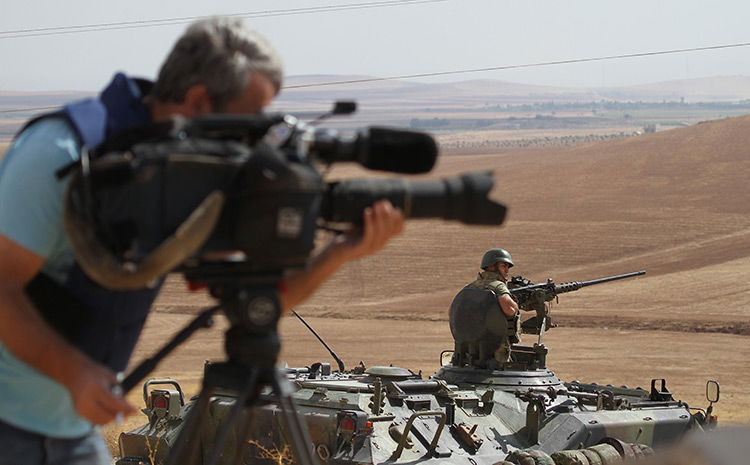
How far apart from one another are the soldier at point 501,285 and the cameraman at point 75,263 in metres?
9.11

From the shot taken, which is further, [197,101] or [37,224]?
[197,101]

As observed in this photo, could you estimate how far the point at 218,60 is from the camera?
288cm

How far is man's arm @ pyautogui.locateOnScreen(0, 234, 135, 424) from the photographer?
8.82ft

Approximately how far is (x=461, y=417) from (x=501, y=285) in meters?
2.46

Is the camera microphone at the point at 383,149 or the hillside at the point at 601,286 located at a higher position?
the camera microphone at the point at 383,149

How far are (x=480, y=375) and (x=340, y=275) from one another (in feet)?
103

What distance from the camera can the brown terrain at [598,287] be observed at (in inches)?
1056

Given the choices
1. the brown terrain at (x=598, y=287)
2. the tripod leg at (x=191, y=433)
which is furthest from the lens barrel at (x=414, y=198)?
the brown terrain at (x=598, y=287)

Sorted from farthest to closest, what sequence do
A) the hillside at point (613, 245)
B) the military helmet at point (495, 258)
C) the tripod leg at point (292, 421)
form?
the hillside at point (613, 245)
the military helmet at point (495, 258)
the tripod leg at point (292, 421)

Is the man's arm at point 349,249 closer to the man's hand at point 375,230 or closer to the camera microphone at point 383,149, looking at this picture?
the man's hand at point 375,230

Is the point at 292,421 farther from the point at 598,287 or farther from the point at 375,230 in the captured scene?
the point at 598,287

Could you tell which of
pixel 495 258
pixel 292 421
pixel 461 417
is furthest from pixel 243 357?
pixel 495 258

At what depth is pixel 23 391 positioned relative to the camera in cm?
294

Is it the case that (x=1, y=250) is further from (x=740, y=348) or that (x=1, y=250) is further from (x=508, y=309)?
(x=740, y=348)
